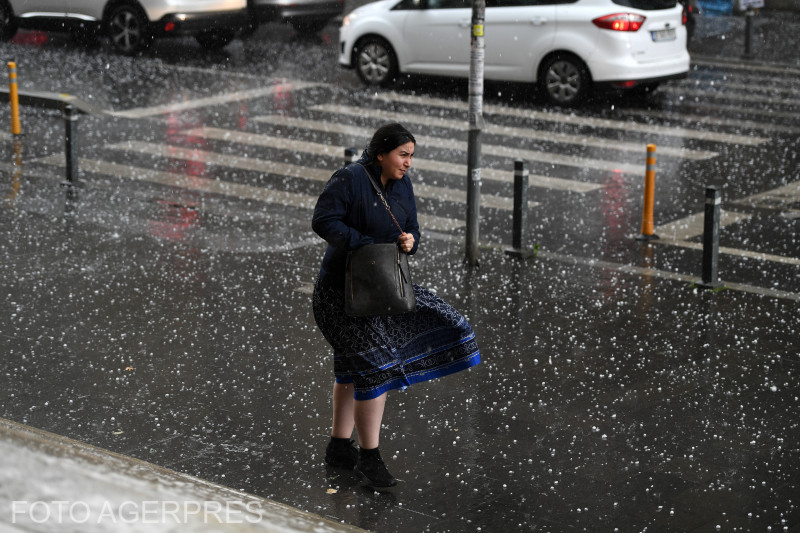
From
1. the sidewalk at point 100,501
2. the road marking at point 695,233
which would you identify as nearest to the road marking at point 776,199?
the road marking at point 695,233

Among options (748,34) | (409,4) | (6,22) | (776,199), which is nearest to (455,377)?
(776,199)

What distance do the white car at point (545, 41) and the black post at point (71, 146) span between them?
688 centimetres

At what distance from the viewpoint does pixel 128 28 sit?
21.0 m

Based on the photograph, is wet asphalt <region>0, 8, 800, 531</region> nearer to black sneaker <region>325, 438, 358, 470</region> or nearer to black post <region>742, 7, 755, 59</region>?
black sneaker <region>325, 438, 358, 470</region>

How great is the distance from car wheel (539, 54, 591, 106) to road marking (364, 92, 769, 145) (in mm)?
493

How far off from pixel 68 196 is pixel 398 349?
6.98 m

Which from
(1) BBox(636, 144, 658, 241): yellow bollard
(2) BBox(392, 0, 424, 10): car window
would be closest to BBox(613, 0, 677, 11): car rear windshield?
(2) BBox(392, 0, 424, 10): car window

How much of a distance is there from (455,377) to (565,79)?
414 inches

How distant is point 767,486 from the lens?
17.6 feet

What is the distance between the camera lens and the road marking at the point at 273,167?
11.7 meters

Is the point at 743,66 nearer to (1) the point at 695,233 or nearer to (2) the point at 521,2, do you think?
(2) the point at 521,2

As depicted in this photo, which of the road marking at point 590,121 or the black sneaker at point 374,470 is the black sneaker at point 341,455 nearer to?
the black sneaker at point 374,470

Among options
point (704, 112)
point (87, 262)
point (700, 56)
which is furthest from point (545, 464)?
point (700, 56)

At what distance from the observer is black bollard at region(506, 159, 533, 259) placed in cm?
956
